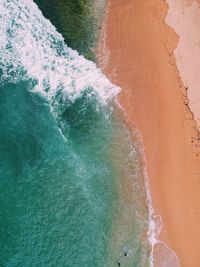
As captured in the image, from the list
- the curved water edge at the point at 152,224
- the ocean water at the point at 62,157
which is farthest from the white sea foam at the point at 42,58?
the curved water edge at the point at 152,224

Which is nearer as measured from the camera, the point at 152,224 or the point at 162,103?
the point at 152,224

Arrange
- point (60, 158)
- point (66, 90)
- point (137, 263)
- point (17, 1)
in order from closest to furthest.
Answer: point (137, 263), point (60, 158), point (66, 90), point (17, 1)

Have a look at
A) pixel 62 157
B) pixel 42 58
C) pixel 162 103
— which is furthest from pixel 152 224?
pixel 42 58

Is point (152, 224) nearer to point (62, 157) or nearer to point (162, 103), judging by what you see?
point (62, 157)

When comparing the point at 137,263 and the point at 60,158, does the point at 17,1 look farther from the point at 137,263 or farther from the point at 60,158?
the point at 137,263

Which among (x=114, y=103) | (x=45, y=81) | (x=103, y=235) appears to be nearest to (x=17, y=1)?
(x=45, y=81)

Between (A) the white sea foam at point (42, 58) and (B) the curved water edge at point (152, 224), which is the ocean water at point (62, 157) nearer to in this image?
(A) the white sea foam at point (42, 58)

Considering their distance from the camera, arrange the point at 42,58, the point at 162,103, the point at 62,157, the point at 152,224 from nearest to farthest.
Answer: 1. the point at 152,224
2. the point at 62,157
3. the point at 162,103
4. the point at 42,58
